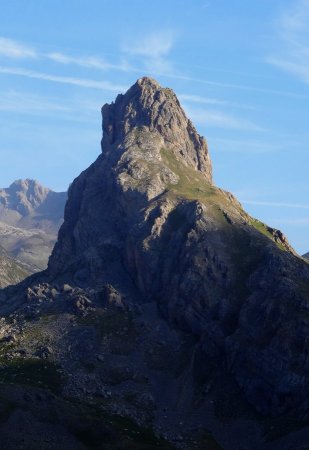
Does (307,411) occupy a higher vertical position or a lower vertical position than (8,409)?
higher

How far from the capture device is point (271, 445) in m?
192

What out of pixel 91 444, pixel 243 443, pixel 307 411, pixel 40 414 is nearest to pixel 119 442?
pixel 91 444

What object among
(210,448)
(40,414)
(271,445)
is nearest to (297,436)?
(271,445)

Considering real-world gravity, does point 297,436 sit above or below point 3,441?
above

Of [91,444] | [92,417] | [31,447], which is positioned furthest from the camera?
[92,417]

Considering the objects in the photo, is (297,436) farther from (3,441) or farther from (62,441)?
(3,441)

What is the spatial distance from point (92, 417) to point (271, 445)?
47110 millimetres

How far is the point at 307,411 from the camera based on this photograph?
196750 mm

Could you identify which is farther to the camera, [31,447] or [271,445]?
[271,445]

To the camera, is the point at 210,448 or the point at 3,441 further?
the point at 210,448

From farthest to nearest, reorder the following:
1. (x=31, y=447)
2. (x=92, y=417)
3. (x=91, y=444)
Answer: (x=92, y=417), (x=91, y=444), (x=31, y=447)

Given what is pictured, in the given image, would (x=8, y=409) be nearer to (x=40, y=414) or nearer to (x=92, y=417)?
(x=40, y=414)

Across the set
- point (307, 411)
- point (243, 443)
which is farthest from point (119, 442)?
point (307, 411)

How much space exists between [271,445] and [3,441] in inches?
2717
